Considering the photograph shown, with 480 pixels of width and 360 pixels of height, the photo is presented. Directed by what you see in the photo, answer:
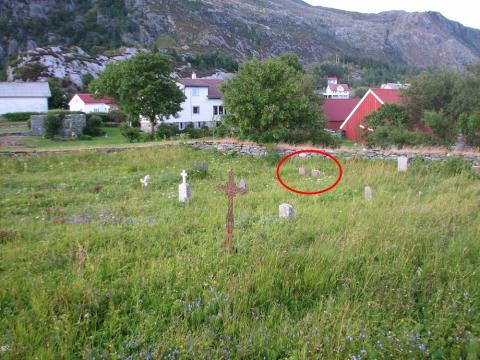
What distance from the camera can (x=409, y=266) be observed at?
15.9 ft

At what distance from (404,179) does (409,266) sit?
287 inches

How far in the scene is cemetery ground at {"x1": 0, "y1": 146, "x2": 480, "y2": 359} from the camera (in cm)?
342

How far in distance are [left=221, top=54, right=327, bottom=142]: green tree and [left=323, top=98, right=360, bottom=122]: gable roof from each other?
25609mm

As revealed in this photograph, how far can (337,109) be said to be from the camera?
44.8 metres

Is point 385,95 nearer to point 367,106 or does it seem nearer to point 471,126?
point 367,106

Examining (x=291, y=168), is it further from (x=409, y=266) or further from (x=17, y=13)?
(x=17, y=13)

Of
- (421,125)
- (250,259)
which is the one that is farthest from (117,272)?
(421,125)

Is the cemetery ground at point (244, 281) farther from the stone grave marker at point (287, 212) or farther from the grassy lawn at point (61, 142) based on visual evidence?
the grassy lawn at point (61, 142)

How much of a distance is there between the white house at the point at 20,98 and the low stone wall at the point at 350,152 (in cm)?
4107

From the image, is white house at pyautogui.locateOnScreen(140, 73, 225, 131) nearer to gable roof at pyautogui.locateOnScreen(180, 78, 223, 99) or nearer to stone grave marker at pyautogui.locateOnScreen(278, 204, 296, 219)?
gable roof at pyautogui.locateOnScreen(180, 78, 223, 99)

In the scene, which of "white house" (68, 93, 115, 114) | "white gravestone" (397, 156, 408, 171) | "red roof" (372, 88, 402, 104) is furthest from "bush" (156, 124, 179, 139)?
"white gravestone" (397, 156, 408, 171)

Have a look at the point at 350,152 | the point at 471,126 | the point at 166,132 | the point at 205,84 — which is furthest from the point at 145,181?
the point at 205,84

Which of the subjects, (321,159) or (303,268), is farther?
(321,159)

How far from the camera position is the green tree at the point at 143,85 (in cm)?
3062
